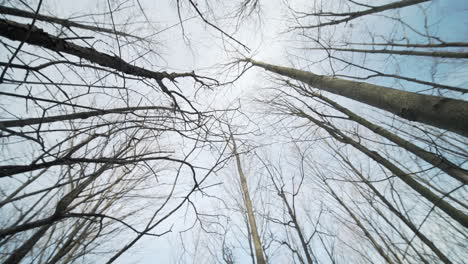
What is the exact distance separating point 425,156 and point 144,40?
13.0 ft

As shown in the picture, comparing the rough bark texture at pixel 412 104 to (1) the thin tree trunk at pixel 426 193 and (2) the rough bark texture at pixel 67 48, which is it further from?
(2) the rough bark texture at pixel 67 48

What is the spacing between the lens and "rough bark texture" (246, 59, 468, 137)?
1.01 meters

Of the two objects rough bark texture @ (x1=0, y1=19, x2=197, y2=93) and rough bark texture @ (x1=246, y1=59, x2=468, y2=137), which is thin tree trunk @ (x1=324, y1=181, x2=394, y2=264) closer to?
rough bark texture @ (x1=246, y1=59, x2=468, y2=137)

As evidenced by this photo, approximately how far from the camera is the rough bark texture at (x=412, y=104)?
101cm

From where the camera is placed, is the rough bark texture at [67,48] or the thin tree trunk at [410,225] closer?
the rough bark texture at [67,48]

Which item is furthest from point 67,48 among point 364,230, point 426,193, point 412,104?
point 364,230

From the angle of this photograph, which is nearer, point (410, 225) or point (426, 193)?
point (426, 193)

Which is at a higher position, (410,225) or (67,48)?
(67,48)

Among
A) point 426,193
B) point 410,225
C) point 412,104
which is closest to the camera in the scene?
point 412,104

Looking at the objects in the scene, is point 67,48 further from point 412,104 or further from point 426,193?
point 426,193

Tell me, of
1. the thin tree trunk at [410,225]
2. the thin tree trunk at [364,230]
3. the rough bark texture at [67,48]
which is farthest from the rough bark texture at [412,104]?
the thin tree trunk at [364,230]

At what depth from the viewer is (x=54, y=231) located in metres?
3.25

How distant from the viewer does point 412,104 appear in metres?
1.20

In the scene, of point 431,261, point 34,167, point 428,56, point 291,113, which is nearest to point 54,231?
point 34,167
